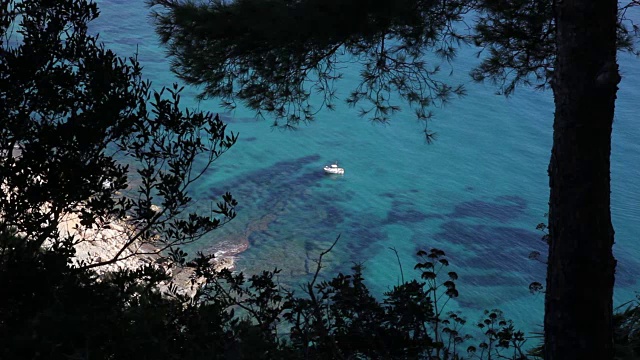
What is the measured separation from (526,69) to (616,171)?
17.3m

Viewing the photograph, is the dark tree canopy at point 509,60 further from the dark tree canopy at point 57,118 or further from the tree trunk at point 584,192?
the dark tree canopy at point 57,118

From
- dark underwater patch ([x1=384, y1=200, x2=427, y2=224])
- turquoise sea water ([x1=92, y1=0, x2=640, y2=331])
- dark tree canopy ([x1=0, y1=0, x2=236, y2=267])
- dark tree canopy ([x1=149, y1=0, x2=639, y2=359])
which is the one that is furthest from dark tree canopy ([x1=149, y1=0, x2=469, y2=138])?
dark underwater patch ([x1=384, y1=200, x2=427, y2=224])

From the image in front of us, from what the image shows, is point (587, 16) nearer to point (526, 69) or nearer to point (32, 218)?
point (526, 69)

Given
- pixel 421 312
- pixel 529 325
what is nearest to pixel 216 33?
pixel 421 312

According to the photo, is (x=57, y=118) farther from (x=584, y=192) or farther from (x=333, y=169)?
(x=333, y=169)

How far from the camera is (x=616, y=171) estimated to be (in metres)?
21.3

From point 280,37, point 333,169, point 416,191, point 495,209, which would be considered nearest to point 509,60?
point 280,37

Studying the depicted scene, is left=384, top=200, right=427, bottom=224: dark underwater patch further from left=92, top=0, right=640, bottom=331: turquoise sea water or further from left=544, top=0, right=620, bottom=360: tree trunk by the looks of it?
left=544, top=0, right=620, bottom=360: tree trunk

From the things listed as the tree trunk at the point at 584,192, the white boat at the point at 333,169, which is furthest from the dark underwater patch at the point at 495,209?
the tree trunk at the point at 584,192

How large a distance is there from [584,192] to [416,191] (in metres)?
17.3

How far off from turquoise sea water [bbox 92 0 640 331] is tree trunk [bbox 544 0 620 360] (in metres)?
10.3

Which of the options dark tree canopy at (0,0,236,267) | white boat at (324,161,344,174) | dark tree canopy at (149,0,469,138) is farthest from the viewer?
white boat at (324,161,344,174)

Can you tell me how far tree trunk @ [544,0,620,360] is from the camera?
3137 millimetres

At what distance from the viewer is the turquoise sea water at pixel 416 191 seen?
615 inches
